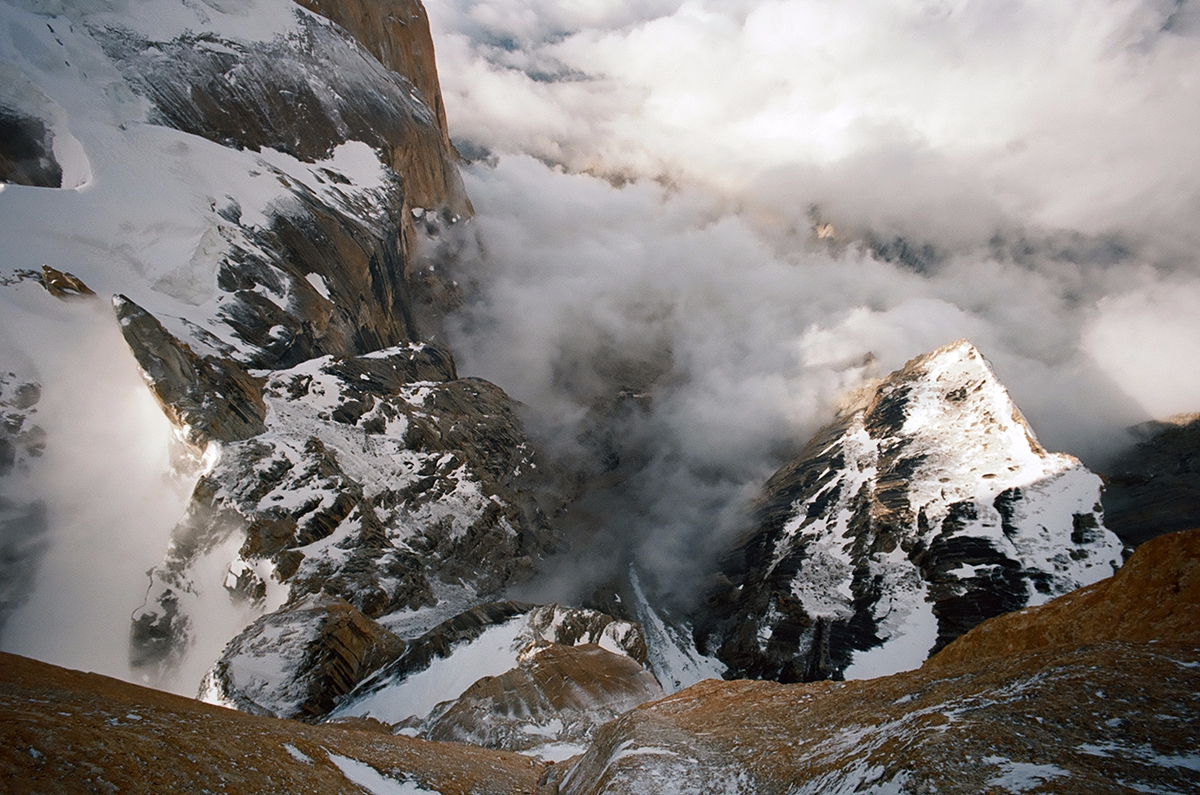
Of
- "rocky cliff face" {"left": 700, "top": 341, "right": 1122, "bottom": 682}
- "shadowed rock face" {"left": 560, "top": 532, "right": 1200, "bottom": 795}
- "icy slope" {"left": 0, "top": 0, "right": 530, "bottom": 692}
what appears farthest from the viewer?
"rocky cliff face" {"left": 700, "top": 341, "right": 1122, "bottom": 682}

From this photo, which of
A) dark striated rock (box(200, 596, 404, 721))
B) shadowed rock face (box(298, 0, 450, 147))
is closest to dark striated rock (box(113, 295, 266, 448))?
dark striated rock (box(200, 596, 404, 721))

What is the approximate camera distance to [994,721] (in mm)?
12250

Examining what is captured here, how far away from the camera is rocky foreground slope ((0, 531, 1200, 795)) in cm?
1080

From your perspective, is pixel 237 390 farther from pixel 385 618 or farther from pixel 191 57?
pixel 191 57

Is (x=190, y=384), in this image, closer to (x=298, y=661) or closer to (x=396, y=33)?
(x=298, y=661)

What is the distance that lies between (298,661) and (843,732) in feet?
218

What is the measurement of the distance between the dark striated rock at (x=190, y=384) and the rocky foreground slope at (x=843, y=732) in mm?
62665

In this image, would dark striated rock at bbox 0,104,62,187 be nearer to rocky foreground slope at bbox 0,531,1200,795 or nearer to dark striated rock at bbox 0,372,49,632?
dark striated rock at bbox 0,372,49,632

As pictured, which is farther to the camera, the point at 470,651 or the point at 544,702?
the point at 470,651

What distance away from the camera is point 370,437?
371 ft

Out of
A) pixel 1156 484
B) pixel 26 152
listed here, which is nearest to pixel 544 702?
pixel 26 152

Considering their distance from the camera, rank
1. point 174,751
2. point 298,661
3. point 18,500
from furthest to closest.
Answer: point 298,661
point 18,500
point 174,751

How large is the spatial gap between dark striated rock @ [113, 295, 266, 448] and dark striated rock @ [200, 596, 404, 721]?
28753 mm

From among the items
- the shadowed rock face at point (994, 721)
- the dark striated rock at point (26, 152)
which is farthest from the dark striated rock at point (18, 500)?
the shadowed rock face at point (994, 721)
